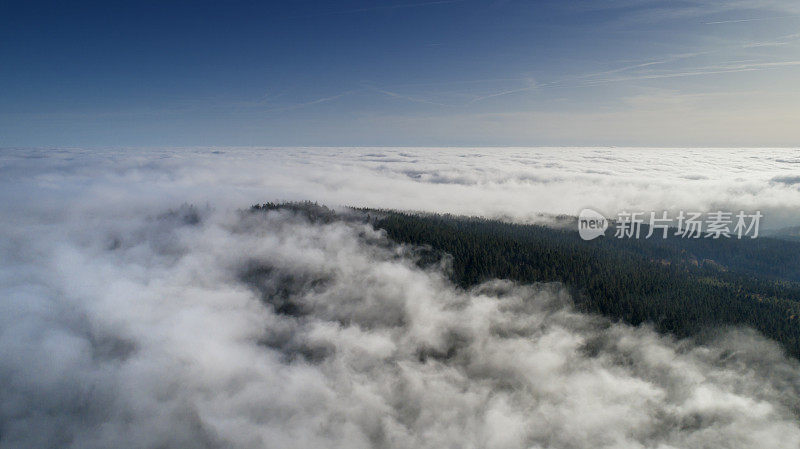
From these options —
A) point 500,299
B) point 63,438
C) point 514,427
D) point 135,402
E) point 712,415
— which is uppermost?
point 500,299

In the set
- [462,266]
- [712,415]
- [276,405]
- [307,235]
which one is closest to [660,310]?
[712,415]

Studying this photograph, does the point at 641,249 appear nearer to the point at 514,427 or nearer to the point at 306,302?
the point at 514,427

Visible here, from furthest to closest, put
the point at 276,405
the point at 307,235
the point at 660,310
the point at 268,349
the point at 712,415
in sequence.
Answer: the point at 307,235 → the point at 268,349 → the point at 276,405 → the point at 660,310 → the point at 712,415

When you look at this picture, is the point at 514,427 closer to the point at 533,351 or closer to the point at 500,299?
the point at 533,351

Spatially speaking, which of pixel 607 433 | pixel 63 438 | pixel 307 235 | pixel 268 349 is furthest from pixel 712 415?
pixel 63 438

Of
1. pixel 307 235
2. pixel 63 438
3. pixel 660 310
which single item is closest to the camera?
pixel 660 310

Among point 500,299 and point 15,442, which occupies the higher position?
point 500,299

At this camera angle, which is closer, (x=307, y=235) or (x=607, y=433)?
(x=607, y=433)
